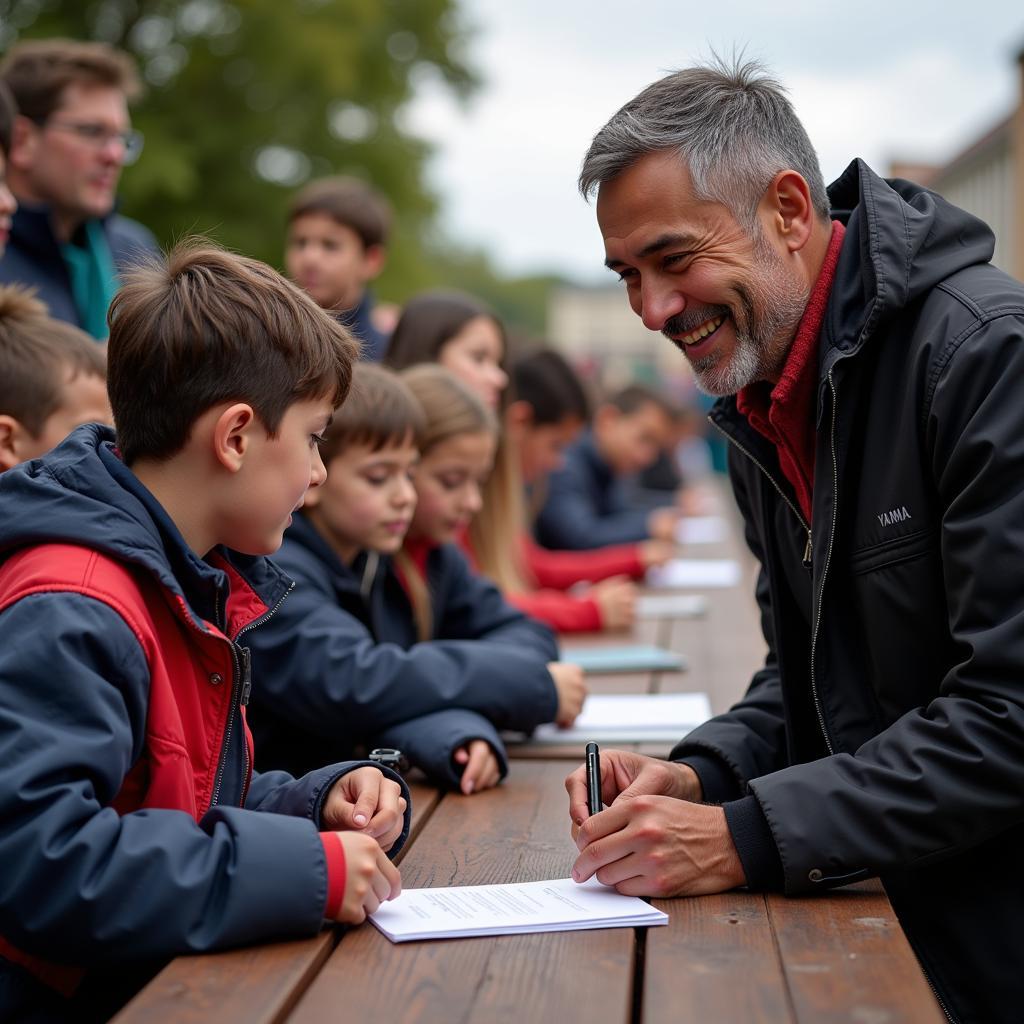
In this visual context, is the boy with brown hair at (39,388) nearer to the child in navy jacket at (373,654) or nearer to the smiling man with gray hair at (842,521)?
the child in navy jacket at (373,654)

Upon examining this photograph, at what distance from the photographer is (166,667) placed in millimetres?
1958

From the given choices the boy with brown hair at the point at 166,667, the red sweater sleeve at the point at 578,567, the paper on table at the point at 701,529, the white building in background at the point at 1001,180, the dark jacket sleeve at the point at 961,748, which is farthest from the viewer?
the white building in background at the point at 1001,180

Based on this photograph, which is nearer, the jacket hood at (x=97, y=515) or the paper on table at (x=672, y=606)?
the jacket hood at (x=97, y=515)

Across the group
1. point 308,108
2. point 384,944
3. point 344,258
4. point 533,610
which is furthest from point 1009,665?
point 308,108

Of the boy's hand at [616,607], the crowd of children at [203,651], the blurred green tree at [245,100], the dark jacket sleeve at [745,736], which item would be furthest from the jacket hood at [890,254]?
the blurred green tree at [245,100]

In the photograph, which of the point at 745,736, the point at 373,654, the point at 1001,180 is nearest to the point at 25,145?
the point at 373,654

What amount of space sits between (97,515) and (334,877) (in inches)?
21.9

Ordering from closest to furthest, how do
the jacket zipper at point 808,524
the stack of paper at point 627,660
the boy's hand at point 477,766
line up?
the jacket zipper at point 808,524, the boy's hand at point 477,766, the stack of paper at point 627,660

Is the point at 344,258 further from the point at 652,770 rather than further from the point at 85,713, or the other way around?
the point at 85,713

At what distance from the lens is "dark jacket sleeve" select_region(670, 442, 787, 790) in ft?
7.98

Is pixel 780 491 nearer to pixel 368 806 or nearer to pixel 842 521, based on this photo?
pixel 842 521

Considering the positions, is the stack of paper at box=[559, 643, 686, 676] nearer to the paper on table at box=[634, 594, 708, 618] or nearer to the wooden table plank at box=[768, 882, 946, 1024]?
the paper on table at box=[634, 594, 708, 618]

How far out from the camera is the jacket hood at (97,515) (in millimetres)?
1861

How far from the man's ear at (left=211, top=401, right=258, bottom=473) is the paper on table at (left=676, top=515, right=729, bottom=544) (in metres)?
6.48
